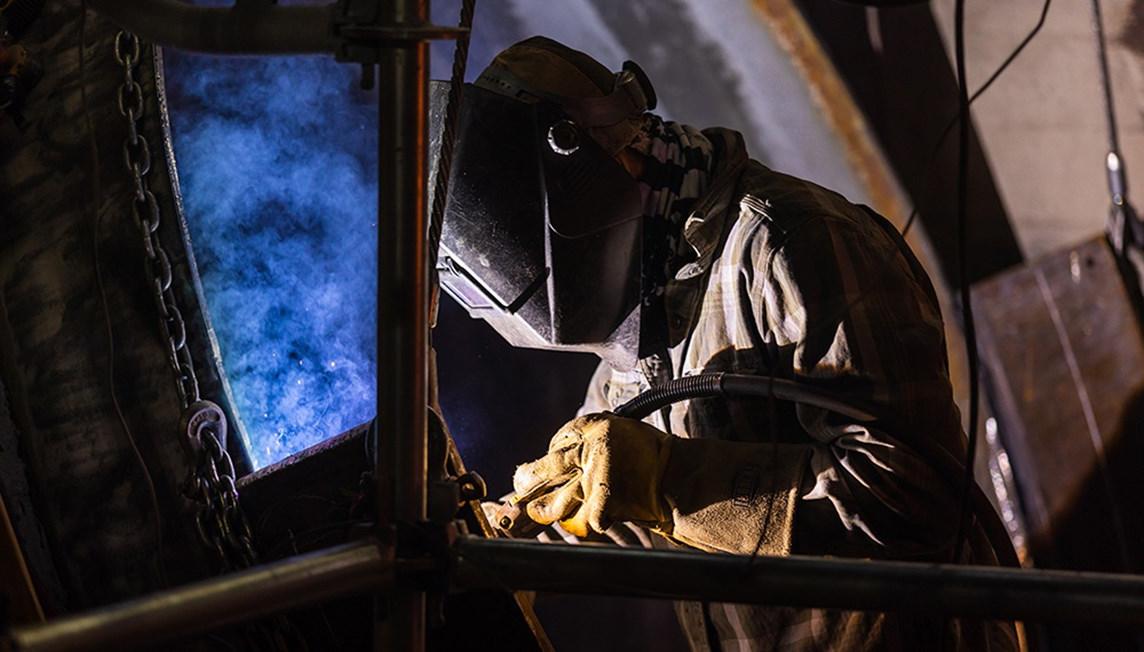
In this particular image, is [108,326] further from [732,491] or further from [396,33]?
[732,491]

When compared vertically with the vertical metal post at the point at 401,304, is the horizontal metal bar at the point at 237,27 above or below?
above

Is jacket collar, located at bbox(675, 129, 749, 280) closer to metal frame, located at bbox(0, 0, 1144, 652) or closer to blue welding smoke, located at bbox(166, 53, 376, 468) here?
blue welding smoke, located at bbox(166, 53, 376, 468)

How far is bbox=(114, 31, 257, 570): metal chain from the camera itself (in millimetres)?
1726

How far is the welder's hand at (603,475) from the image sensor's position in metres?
1.97

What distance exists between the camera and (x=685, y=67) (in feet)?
11.4

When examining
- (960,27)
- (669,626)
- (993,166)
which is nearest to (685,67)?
(993,166)

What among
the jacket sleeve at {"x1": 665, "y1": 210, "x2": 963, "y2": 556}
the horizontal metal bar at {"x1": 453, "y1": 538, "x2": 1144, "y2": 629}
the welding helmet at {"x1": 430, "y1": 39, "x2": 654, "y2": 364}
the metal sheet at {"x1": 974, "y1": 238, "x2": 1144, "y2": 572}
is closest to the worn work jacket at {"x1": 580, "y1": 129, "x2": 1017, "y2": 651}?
the jacket sleeve at {"x1": 665, "y1": 210, "x2": 963, "y2": 556}

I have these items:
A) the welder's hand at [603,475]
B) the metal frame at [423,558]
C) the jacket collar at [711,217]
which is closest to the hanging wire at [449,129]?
the metal frame at [423,558]

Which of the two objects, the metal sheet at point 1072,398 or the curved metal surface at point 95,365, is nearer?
the curved metal surface at point 95,365

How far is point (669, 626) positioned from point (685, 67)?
1.69 metres

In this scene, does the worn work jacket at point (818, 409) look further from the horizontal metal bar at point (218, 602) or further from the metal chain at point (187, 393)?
the horizontal metal bar at point (218, 602)

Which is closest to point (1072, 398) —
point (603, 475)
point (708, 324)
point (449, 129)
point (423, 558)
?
point (708, 324)

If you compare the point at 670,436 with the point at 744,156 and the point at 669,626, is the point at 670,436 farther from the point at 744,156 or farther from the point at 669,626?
the point at 669,626

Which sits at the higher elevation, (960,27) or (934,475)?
(960,27)
